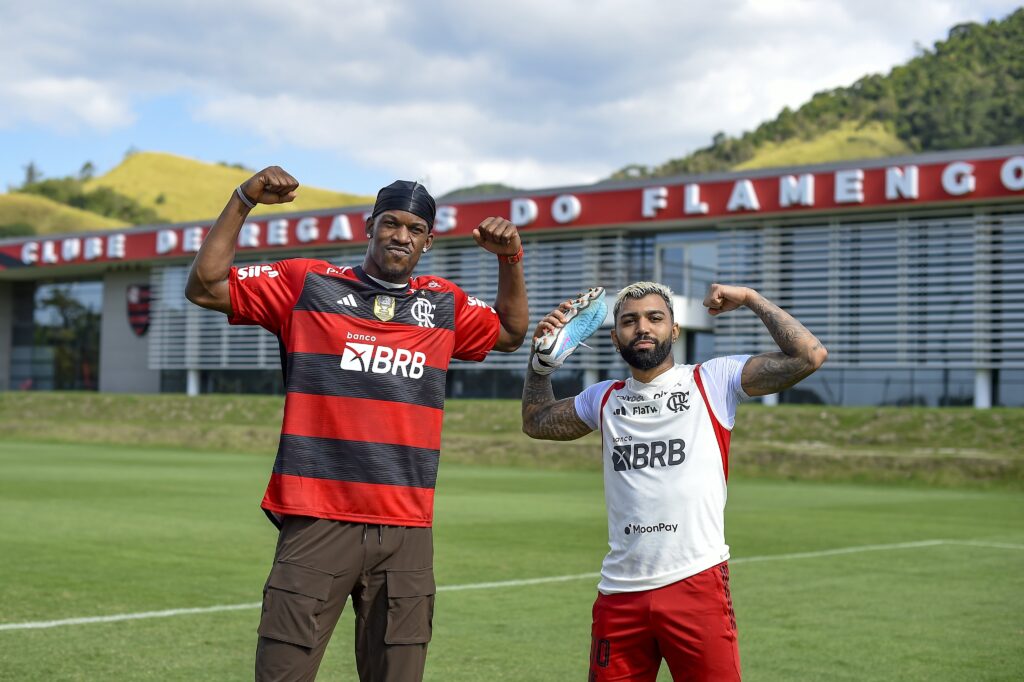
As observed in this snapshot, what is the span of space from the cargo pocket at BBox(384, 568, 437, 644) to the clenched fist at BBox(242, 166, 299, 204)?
1.45 m

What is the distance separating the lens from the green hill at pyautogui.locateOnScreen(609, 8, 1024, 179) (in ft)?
336

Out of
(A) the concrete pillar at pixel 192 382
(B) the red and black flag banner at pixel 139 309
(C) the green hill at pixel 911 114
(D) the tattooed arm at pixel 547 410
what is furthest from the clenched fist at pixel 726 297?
(C) the green hill at pixel 911 114

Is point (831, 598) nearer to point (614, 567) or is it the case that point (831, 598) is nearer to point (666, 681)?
point (666, 681)

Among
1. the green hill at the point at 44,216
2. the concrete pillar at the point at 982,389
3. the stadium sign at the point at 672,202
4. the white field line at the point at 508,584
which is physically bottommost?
the white field line at the point at 508,584

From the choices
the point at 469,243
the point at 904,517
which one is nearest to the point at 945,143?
the point at 469,243

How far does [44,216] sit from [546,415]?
448ft

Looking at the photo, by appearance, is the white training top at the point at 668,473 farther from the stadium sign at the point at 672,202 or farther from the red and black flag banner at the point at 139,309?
the red and black flag banner at the point at 139,309

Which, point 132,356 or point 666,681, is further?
point 132,356

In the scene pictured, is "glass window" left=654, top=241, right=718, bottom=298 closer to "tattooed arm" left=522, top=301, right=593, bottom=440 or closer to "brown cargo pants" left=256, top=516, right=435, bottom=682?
"tattooed arm" left=522, top=301, right=593, bottom=440

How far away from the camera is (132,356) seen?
182 ft

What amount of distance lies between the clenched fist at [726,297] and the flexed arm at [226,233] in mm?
1616

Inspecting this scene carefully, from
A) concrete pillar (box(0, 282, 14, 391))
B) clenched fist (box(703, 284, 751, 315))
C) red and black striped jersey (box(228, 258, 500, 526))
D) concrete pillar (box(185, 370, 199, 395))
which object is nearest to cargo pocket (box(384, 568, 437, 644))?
red and black striped jersey (box(228, 258, 500, 526))

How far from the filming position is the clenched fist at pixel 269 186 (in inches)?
182

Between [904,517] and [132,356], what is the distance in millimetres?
43190
